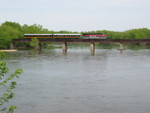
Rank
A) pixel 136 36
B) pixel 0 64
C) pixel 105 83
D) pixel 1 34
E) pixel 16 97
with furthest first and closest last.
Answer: pixel 136 36
pixel 1 34
pixel 105 83
pixel 16 97
pixel 0 64

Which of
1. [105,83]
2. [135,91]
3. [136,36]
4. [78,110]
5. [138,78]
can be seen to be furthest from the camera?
[136,36]

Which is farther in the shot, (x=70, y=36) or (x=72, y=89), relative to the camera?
(x=70, y=36)

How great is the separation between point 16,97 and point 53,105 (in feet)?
16.6

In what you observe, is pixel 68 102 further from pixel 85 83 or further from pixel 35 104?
pixel 85 83

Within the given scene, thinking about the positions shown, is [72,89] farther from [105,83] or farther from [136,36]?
[136,36]

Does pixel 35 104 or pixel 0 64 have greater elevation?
pixel 0 64

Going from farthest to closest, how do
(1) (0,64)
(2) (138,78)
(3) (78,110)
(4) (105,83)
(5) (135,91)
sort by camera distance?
1. (2) (138,78)
2. (4) (105,83)
3. (5) (135,91)
4. (3) (78,110)
5. (1) (0,64)

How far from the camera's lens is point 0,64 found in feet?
38.4

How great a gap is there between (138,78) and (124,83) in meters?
4.73

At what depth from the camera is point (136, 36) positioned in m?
198

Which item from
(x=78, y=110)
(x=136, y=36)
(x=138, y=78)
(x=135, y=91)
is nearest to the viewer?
(x=78, y=110)

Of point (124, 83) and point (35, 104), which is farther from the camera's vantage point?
point (124, 83)

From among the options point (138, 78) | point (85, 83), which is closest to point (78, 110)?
point (85, 83)

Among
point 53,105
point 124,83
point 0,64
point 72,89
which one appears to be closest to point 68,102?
point 53,105
